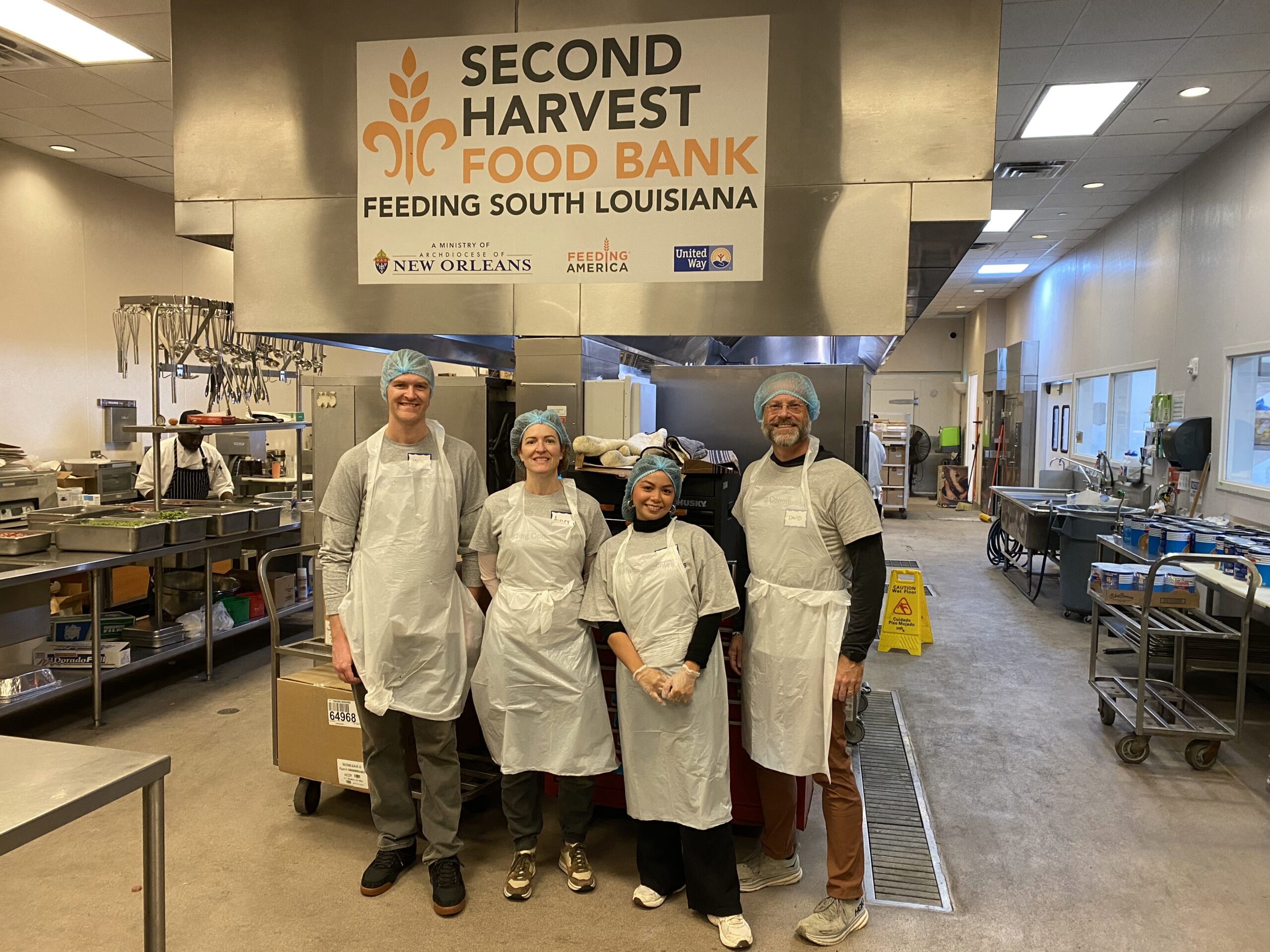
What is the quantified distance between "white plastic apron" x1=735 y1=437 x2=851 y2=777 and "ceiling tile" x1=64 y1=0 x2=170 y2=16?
390 centimetres

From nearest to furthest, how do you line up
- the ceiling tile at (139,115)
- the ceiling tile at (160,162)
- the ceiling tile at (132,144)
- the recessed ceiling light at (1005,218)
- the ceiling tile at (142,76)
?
the ceiling tile at (142,76)
the ceiling tile at (139,115)
the ceiling tile at (132,144)
the ceiling tile at (160,162)
the recessed ceiling light at (1005,218)

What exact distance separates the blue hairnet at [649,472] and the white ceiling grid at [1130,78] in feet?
7.15

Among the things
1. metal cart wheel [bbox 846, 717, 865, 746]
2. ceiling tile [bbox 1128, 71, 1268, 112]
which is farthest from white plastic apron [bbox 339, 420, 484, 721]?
ceiling tile [bbox 1128, 71, 1268, 112]

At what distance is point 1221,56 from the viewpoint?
4.32m

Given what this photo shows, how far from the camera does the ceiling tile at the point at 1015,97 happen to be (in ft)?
15.9

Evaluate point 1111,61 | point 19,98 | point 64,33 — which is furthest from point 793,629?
point 19,98

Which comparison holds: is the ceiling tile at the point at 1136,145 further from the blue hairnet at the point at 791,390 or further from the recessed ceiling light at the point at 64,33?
the recessed ceiling light at the point at 64,33

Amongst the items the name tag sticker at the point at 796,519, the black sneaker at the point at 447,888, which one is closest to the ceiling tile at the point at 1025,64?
the name tag sticker at the point at 796,519

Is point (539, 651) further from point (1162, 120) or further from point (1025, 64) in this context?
point (1162, 120)

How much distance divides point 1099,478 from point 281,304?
22.2 feet

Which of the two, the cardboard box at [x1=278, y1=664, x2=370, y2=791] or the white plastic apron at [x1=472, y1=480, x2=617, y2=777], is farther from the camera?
the cardboard box at [x1=278, y1=664, x2=370, y2=791]

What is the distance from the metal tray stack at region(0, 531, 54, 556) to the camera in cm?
380

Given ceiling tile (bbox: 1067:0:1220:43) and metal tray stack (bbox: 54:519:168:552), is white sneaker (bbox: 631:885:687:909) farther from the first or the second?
ceiling tile (bbox: 1067:0:1220:43)

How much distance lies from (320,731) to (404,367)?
1361 mm
